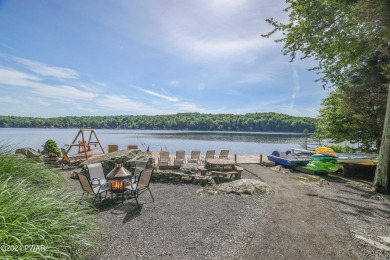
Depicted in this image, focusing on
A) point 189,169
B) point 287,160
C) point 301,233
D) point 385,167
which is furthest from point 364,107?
point 301,233

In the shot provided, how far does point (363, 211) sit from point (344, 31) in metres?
7.89

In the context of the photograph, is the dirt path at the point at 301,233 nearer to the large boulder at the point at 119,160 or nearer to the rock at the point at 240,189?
the rock at the point at 240,189

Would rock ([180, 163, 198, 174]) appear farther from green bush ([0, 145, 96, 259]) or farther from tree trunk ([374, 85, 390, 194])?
tree trunk ([374, 85, 390, 194])

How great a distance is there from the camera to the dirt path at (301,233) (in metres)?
3.67

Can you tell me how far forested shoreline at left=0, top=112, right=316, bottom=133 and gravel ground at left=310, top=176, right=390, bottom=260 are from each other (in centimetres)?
9384

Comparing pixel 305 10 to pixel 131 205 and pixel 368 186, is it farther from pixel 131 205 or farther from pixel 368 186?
pixel 131 205

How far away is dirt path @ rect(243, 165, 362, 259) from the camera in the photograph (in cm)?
367

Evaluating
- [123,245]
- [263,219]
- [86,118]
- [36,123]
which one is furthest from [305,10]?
[36,123]

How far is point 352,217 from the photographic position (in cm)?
530

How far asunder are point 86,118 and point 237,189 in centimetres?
13947

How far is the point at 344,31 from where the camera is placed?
31.2 feet

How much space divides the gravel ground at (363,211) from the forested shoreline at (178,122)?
93836 mm

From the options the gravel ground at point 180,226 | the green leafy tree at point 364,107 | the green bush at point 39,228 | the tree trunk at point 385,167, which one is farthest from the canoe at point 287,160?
the green bush at point 39,228

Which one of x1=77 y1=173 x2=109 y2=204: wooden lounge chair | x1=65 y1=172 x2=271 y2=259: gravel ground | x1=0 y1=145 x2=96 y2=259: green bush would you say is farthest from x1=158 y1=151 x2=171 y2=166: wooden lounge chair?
x1=0 y1=145 x2=96 y2=259: green bush
